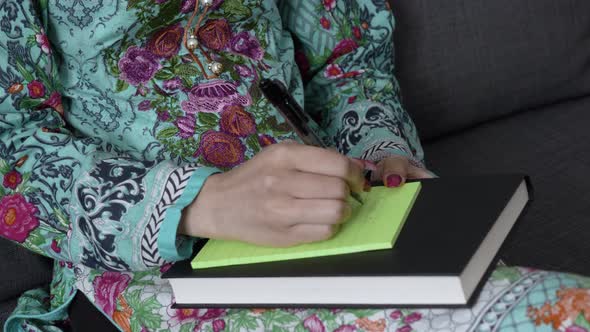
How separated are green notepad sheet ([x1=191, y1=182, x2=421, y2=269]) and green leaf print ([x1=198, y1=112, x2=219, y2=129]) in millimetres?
201

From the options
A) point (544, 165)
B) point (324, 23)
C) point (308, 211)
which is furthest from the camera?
point (544, 165)

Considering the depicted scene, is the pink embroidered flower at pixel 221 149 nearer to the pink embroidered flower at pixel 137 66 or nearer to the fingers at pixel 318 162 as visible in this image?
the pink embroidered flower at pixel 137 66

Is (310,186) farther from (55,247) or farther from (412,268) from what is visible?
(55,247)

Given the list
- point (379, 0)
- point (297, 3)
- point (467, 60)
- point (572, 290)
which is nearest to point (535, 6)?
point (467, 60)

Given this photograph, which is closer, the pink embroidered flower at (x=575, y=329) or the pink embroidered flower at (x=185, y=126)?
the pink embroidered flower at (x=575, y=329)

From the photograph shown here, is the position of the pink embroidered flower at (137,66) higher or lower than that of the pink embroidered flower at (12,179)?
higher

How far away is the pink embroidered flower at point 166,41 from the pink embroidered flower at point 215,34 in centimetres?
3

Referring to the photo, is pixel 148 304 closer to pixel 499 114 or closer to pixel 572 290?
pixel 572 290

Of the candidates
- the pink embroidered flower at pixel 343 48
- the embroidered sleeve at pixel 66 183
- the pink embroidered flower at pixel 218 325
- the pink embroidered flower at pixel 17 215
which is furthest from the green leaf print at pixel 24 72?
the pink embroidered flower at pixel 343 48

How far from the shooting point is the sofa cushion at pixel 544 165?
1.08m

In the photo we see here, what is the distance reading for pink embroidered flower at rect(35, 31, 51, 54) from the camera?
88 cm

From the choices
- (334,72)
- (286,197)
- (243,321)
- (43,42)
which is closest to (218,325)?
(243,321)

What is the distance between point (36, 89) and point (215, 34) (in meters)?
0.22

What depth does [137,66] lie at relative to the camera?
3.11ft
